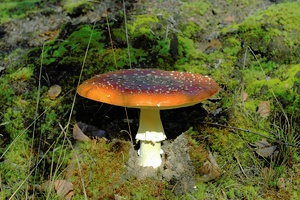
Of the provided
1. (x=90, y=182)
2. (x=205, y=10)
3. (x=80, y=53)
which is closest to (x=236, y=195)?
(x=90, y=182)

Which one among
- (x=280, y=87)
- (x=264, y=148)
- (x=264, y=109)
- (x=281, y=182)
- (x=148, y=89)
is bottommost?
(x=281, y=182)

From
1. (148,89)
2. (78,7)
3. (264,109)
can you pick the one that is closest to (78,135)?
(148,89)

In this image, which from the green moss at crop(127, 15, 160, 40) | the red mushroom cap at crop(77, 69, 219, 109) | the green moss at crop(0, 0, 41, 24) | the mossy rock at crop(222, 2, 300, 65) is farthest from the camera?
the green moss at crop(0, 0, 41, 24)

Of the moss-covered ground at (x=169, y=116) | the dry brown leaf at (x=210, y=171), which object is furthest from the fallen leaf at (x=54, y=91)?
the dry brown leaf at (x=210, y=171)

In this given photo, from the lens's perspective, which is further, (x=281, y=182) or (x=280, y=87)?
(x=280, y=87)

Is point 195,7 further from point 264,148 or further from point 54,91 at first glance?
point 264,148

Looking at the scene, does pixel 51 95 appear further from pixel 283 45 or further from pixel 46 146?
pixel 283 45

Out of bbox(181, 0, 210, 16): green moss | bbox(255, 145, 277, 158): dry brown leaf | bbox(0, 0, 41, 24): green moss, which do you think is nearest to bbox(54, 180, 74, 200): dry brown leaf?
bbox(255, 145, 277, 158): dry brown leaf

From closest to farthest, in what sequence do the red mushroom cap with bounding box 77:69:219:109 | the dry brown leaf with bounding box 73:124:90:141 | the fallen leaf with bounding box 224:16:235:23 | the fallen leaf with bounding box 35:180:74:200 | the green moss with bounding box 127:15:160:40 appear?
the red mushroom cap with bounding box 77:69:219:109 < the fallen leaf with bounding box 35:180:74:200 < the dry brown leaf with bounding box 73:124:90:141 < the green moss with bounding box 127:15:160:40 < the fallen leaf with bounding box 224:16:235:23

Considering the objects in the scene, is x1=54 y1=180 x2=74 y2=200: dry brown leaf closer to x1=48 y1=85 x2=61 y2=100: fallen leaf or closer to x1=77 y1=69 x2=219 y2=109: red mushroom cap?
x1=77 y1=69 x2=219 y2=109: red mushroom cap
